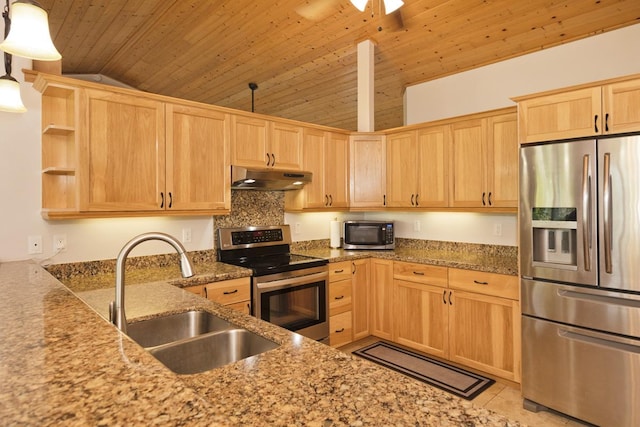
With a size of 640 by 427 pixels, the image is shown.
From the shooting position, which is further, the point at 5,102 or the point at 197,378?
the point at 5,102

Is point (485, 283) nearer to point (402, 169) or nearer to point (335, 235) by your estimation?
point (402, 169)

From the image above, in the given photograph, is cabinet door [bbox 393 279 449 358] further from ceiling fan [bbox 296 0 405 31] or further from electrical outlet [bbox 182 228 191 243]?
ceiling fan [bbox 296 0 405 31]

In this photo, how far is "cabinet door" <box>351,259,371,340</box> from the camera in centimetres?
363

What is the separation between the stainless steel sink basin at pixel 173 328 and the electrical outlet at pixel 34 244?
1.35 m

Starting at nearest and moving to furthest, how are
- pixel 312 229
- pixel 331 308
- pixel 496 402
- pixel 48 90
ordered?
pixel 48 90, pixel 496 402, pixel 331 308, pixel 312 229

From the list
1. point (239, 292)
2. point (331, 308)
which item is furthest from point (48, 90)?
point (331, 308)

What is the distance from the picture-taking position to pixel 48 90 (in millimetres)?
2393

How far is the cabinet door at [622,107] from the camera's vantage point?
221cm

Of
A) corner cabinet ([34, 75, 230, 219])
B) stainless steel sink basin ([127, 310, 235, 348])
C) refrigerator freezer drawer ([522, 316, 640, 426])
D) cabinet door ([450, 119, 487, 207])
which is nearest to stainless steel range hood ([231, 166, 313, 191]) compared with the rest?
corner cabinet ([34, 75, 230, 219])

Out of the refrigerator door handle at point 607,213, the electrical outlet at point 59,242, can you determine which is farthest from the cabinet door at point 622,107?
the electrical outlet at point 59,242

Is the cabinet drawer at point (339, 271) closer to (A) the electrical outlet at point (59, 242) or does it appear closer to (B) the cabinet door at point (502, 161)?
(B) the cabinet door at point (502, 161)

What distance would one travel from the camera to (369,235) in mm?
3926

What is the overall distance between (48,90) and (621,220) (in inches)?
144

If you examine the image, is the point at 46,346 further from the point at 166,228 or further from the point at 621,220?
the point at 621,220
